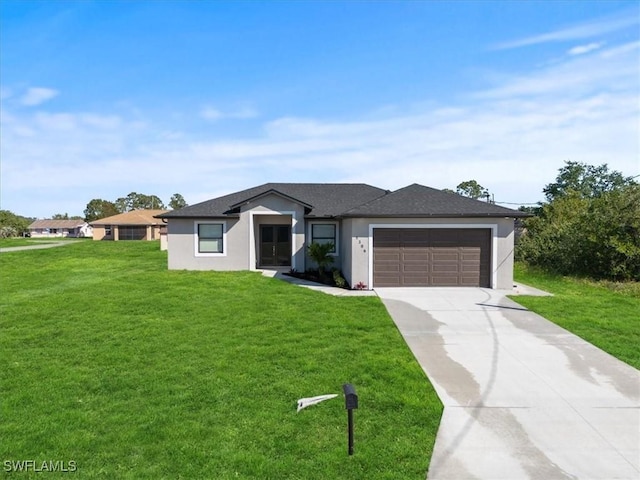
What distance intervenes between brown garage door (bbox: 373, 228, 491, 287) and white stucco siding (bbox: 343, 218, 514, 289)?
22 centimetres

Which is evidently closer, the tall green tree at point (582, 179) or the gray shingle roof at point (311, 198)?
the gray shingle roof at point (311, 198)

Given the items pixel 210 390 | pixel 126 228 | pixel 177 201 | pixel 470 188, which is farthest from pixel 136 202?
pixel 210 390

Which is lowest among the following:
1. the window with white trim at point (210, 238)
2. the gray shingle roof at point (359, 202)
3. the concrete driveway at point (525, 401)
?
the concrete driveway at point (525, 401)

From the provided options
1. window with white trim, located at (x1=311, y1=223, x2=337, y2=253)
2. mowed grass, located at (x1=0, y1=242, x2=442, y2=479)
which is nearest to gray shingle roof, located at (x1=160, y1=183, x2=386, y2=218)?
window with white trim, located at (x1=311, y1=223, x2=337, y2=253)

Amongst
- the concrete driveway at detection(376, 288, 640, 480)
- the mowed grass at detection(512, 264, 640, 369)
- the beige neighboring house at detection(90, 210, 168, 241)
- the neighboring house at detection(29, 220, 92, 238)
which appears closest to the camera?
the concrete driveway at detection(376, 288, 640, 480)

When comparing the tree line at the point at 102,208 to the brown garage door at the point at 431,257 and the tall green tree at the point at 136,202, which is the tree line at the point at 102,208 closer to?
the tall green tree at the point at 136,202

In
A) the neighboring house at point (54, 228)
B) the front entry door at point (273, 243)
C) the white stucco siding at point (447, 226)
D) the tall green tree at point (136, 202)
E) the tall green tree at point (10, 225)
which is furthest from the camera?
the tall green tree at point (136, 202)

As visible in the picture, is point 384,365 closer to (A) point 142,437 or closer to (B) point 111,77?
(A) point 142,437

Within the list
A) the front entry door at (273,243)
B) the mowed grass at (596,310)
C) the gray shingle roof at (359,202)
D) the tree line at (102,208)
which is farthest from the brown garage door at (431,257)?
the tree line at (102,208)

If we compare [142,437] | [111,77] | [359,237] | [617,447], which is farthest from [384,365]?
Result: [111,77]

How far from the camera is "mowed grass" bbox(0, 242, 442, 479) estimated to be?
3.84 meters

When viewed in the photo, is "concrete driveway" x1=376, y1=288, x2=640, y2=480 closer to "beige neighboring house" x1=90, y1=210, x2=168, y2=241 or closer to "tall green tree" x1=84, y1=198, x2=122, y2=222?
"beige neighboring house" x1=90, y1=210, x2=168, y2=241

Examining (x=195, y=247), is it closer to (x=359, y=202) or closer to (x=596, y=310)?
(x=359, y=202)

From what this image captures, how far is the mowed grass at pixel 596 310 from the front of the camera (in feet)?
24.9
